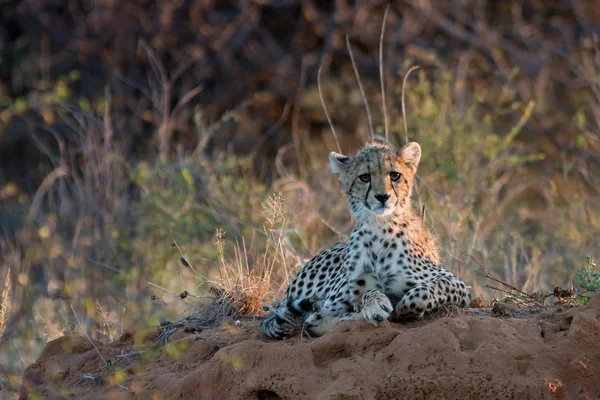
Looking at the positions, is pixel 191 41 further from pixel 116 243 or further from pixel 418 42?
pixel 116 243

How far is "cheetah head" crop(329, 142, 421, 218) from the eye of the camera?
15.3ft

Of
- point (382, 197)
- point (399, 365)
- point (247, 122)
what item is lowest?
point (247, 122)

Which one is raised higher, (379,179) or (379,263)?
(379,179)

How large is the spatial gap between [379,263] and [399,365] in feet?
3.19

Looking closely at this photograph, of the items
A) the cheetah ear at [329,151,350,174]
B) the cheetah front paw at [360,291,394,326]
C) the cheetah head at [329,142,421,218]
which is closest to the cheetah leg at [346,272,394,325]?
the cheetah front paw at [360,291,394,326]

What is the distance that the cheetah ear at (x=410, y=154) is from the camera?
4.82 m

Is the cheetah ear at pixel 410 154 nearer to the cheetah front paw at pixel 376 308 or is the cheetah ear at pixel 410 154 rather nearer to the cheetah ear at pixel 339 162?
the cheetah ear at pixel 339 162

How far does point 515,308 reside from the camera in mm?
4453

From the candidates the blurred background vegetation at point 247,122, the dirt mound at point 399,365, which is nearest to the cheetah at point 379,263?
the dirt mound at point 399,365

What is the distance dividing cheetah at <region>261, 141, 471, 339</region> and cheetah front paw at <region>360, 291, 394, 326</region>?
22mm

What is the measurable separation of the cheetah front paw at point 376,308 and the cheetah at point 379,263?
0.02 meters

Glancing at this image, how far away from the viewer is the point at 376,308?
4.16m

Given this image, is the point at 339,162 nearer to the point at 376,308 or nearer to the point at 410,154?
the point at 410,154

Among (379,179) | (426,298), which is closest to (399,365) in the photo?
(426,298)
